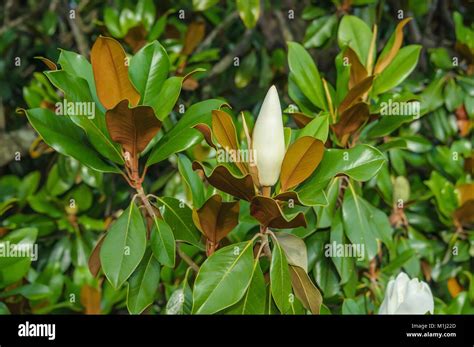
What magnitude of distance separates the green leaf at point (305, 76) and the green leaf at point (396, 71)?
142 millimetres

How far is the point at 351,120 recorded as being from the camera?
1.67m

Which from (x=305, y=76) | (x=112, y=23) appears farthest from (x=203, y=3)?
(x=305, y=76)

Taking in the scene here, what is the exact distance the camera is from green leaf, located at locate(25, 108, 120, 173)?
139 cm

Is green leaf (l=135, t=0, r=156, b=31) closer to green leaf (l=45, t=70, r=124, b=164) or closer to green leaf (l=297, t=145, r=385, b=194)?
green leaf (l=45, t=70, r=124, b=164)

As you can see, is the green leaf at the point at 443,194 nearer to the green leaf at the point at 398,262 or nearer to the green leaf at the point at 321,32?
the green leaf at the point at 398,262

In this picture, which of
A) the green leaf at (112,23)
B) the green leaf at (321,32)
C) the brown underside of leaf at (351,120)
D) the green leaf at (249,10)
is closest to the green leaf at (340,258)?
the brown underside of leaf at (351,120)

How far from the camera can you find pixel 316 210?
5.48 ft

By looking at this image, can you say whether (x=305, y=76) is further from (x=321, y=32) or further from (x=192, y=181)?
(x=321, y=32)

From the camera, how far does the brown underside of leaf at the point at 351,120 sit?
1648 millimetres

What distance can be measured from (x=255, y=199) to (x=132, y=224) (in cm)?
23

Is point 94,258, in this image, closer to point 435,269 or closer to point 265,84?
point 435,269

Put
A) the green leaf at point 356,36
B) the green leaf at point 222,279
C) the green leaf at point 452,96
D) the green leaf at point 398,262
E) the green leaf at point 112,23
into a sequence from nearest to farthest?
the green leaf at point 222,279 → the green leaf at point 356,36 → the green leaf at point 398,262 → the green leaf at point 452,96 → the green leaf at point 112,23

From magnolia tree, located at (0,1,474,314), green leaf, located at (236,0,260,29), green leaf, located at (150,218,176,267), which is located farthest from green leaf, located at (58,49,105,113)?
green leaf, located at (236,0,260,29)

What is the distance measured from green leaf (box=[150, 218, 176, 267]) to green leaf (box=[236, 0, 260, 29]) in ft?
3.28
